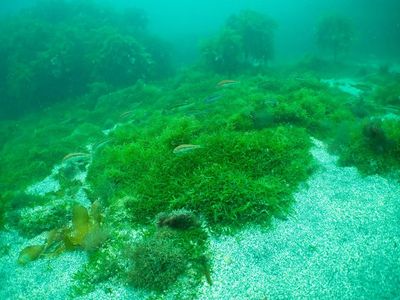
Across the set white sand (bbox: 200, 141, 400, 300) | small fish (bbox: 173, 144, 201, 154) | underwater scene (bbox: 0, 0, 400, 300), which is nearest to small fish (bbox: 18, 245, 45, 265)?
underwater scene (bbox: 0, 0, 400, 300)

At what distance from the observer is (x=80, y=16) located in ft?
101

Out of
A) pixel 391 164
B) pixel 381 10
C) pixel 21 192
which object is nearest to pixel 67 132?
pixel 21 192

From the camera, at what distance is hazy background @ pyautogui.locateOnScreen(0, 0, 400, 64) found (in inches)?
1423

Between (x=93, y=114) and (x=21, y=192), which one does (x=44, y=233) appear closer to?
(x=21, y=192)

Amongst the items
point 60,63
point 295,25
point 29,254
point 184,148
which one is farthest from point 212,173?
point 295,25

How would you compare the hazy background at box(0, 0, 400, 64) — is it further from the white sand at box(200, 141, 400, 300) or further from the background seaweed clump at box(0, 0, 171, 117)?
the white sand at box(200, 141, 400, 300)

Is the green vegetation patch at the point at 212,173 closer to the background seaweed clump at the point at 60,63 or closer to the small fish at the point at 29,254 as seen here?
the small fish at the point at 29,254

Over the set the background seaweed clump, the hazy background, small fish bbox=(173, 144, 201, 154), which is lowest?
the hazy background

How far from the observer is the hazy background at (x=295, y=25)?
119 ft

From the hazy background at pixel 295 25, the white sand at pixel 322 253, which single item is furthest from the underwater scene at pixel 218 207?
the hazy background at pixel 295 25

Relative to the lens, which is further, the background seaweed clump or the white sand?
the background seaweed clump

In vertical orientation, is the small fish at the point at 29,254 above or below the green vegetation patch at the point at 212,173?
below

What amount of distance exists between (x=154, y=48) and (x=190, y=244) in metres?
24.0

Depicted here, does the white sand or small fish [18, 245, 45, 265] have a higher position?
the white sand
